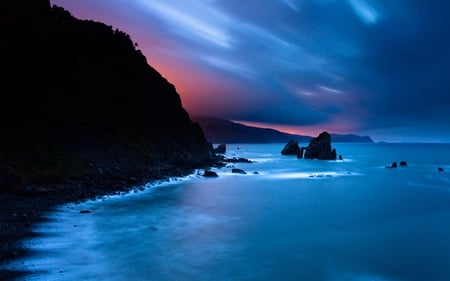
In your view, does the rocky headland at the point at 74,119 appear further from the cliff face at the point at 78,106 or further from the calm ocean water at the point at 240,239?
the calm ocean water at the point at 240,239

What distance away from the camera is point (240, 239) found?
20828 mm

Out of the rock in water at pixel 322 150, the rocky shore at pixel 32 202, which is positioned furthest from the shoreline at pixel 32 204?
the rock in water at pixel 322 150

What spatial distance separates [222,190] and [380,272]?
26.7 m

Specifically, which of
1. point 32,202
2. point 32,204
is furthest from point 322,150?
point 32,204

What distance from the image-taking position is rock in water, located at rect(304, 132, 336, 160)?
11112cm

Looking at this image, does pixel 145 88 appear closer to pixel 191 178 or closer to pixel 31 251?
pixel 191 178

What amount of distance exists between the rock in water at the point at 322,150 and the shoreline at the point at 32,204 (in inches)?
3244

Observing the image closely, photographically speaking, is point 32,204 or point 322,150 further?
point 322,150

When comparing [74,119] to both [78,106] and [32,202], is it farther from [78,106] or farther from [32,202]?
[32,202]

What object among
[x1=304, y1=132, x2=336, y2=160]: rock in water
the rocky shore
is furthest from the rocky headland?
[x1=304, y1=132, x2=336, y2=160]: rock in water

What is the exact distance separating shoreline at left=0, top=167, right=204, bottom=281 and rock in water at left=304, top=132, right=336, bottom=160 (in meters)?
82.4

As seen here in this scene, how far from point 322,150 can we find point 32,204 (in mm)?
99364

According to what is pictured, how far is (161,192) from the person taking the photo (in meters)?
36.0

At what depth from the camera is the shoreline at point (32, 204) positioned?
1488 cm
